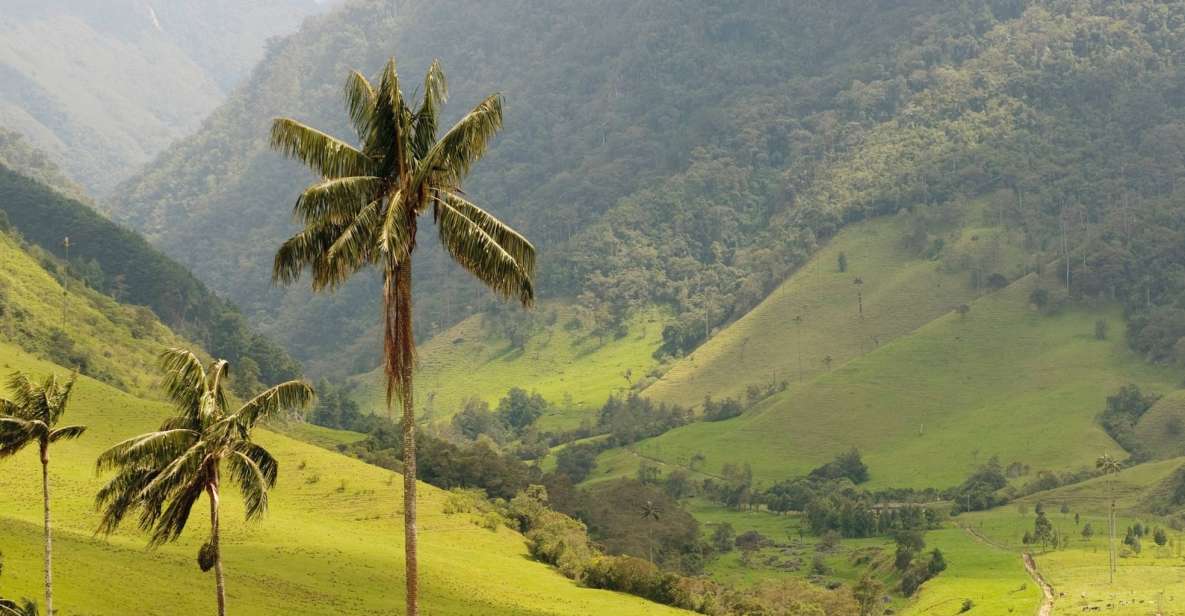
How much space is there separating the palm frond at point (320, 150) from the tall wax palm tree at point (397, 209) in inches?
0.8

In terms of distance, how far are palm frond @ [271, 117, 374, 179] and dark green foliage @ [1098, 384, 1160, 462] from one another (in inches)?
6698

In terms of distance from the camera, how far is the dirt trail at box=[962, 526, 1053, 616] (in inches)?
4213

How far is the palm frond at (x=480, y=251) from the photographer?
2753 cm

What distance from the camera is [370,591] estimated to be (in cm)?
7344

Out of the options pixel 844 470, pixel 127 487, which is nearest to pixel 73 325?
pixel 844 470

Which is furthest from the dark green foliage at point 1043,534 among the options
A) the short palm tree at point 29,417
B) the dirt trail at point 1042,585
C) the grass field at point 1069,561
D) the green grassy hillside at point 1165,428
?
the short palm tree at point 29,417

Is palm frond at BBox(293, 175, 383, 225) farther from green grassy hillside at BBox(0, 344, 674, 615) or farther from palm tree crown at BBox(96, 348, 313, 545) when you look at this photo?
green grassy hillside at BBox(0, 344, 674, 615)

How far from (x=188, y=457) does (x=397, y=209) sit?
9633 millimetres

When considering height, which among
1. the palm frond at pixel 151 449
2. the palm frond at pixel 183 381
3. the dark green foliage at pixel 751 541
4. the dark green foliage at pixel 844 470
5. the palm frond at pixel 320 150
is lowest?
the dark green foliage at pixel 751 541

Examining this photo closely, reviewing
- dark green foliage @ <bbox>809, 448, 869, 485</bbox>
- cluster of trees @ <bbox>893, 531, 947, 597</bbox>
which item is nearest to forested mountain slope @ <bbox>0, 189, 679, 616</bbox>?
cluster of trees @ <bbox>893, 531, 947, 597</bbox>

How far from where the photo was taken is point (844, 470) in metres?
190

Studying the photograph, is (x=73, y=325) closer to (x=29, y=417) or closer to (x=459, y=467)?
(x=459, y=467)

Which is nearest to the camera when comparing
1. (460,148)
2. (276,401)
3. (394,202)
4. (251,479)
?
(394,202)

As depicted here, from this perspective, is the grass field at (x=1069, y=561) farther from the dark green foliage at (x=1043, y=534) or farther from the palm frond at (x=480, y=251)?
the palm frond at (x=480, y=251)
